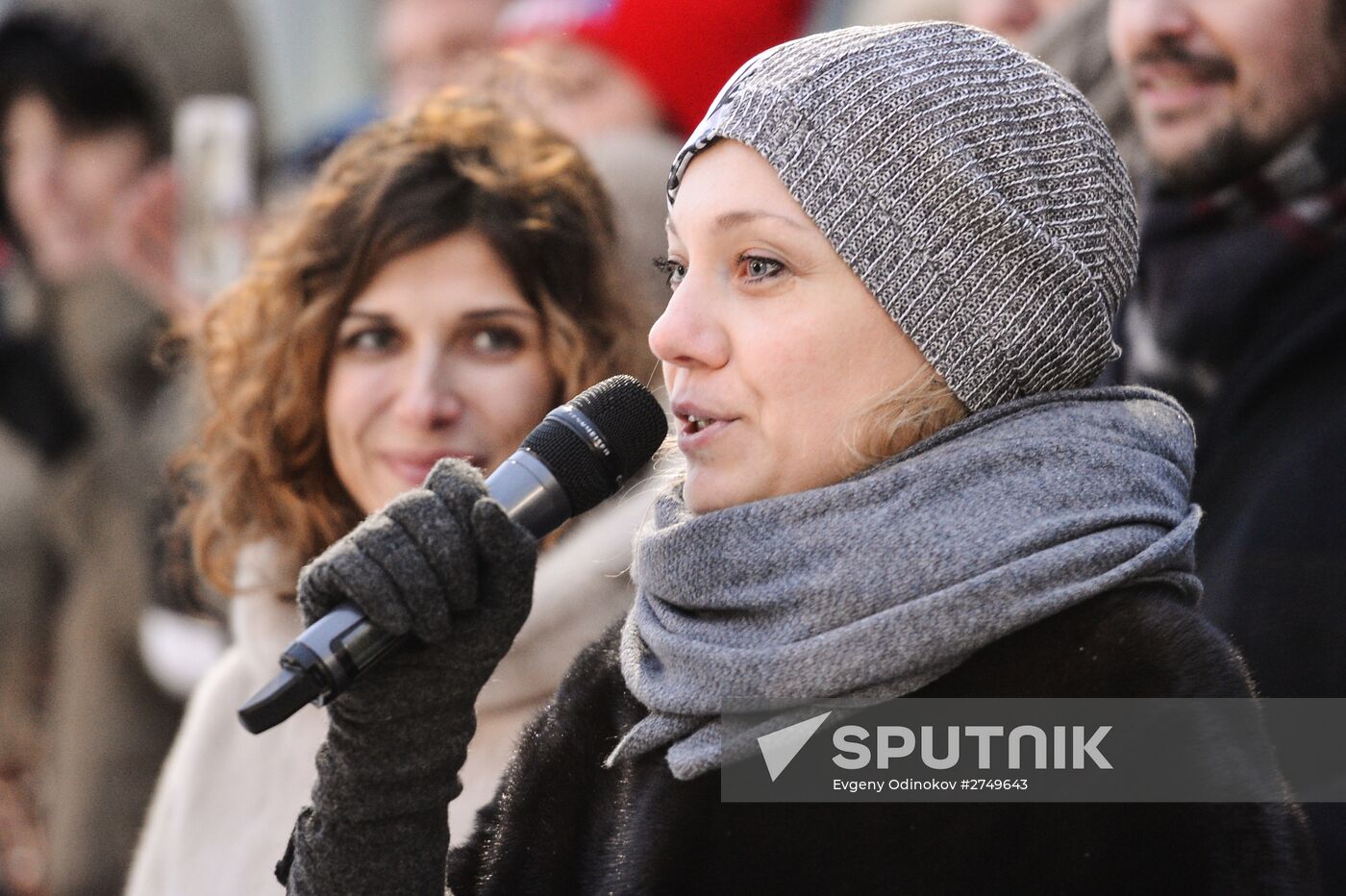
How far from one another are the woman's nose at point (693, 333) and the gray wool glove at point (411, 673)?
29 centimetres

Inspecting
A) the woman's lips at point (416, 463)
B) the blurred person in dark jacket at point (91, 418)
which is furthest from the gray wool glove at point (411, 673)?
the blurred person in dark jacket at point (91, 418)

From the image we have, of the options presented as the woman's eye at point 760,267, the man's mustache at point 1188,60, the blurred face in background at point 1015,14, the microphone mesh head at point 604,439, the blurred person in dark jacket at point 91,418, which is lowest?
the blurred person in dark jacket at point 91,418

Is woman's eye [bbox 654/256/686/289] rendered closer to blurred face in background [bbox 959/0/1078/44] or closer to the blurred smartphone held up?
blurred face in background [bbox 959/0/1078/44]

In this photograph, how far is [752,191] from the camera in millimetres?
1831

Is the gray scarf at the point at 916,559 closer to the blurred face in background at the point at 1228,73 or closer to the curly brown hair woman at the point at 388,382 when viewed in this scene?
the curly brown hair woman at the point at 388,382

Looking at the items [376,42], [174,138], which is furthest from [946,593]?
[376,42]

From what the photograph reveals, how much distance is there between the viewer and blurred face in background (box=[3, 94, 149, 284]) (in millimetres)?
5469

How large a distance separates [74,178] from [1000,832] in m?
4.66

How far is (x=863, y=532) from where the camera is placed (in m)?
1.74

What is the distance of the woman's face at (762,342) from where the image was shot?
5.96 ft

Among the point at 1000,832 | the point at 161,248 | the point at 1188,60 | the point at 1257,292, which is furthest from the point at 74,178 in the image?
the point at 1000,832

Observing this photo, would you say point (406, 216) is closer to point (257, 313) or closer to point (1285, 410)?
point (257, 313)

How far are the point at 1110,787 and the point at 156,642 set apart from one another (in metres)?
3.56

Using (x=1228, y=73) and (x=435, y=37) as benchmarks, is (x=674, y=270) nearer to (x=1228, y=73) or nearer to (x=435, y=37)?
(x=1228, y=73)
